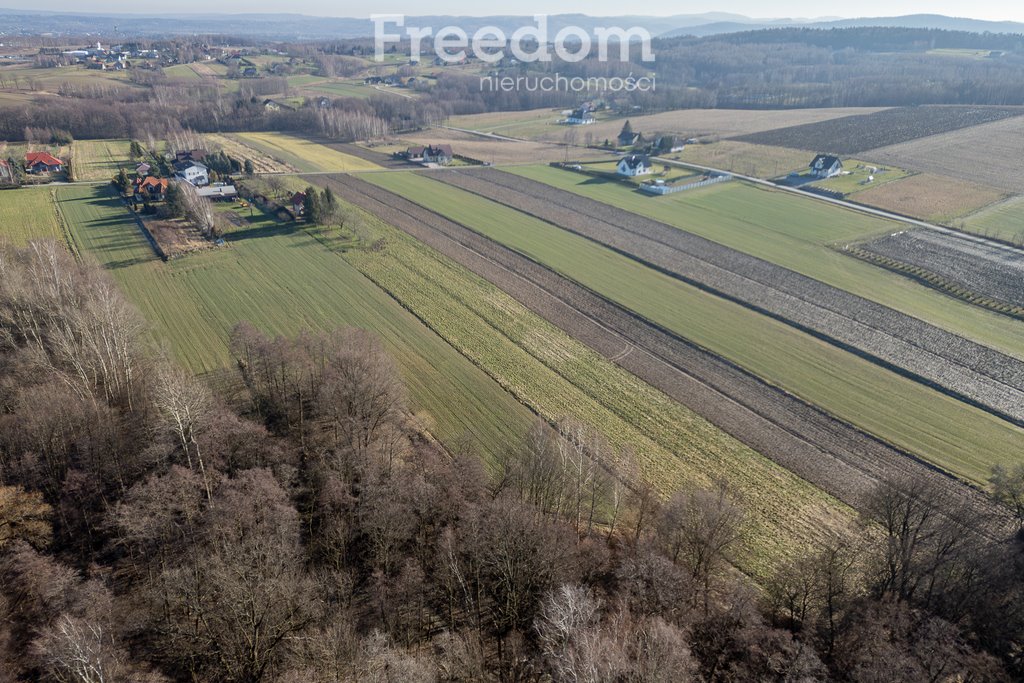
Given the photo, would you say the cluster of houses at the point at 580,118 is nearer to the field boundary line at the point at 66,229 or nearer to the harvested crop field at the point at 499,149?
the harvested crop field at the point at 499,149

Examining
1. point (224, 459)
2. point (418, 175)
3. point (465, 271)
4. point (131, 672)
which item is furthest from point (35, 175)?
point (131, 672)

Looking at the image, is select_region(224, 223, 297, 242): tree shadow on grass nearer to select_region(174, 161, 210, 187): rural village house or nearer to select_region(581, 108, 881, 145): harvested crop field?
select_region(174, 161, 210, 187): rural village house

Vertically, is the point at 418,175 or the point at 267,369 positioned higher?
the point at 418,175

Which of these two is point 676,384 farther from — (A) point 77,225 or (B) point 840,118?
(B) point 840,118

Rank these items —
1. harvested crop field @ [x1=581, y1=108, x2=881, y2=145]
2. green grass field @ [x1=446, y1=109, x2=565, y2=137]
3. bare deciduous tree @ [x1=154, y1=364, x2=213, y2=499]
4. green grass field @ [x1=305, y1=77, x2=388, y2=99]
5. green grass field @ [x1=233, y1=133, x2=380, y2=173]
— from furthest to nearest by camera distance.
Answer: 1. green grass field @ [x1=305, y1=77, x2=388, y2=99]
2. green grass field @ [x1=446, y1=109, x2=565, y2=137]
3. harvested crop field @ [x1=581, y1=108, x2=881, y2=145]
4. green grass field @ [x1=233, y1=133, x2=380, y2=173]
5. bare deciduous tree @ [x1=154, y1=364, x2=213, y2=499]

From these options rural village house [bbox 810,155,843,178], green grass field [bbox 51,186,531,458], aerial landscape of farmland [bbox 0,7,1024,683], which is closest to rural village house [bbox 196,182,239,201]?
aerial landscape of farmland [bbox 0,7,1024,683]

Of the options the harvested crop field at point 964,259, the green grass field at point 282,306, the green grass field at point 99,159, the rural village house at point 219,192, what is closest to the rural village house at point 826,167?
the harvested crop field at point 964,259
